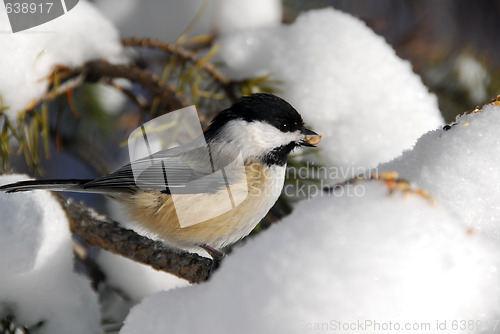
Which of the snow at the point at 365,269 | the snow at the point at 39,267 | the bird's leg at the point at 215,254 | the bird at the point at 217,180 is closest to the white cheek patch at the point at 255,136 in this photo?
the bird at the point at 217,180

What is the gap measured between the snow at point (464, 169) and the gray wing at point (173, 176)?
32 centimetres

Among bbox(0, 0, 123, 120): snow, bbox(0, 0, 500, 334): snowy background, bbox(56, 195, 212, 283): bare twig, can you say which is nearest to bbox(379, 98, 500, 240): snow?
bbox(0, 0, 500, 334): snowy background

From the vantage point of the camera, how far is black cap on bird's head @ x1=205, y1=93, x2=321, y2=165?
0.72 metres

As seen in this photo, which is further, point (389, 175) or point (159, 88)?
point (159, 88)

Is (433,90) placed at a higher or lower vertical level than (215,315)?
higher

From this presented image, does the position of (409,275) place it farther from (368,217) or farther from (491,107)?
(491,107)

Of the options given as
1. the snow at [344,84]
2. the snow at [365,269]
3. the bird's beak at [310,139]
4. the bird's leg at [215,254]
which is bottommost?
the bird's leg at [215,254]

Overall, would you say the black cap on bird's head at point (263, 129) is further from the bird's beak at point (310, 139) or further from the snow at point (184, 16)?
the snow at point (184, 16)

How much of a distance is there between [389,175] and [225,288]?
0.44ft

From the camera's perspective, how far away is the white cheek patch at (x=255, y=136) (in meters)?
0.74

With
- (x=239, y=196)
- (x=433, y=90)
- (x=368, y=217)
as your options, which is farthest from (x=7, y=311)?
(x=433, y=90)

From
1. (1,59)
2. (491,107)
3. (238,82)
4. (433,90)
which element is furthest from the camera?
(433,90)

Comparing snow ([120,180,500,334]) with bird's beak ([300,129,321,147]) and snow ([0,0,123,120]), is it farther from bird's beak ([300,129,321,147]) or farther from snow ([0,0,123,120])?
snow ([0,0,123,120])

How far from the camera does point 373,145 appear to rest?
0.76 metres
